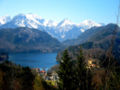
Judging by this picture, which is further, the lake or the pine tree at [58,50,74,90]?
the lake

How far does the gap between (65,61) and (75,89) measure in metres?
2.33

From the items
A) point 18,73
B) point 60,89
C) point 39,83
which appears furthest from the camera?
point 18,73

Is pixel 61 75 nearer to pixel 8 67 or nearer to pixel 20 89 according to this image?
pixel 20 89

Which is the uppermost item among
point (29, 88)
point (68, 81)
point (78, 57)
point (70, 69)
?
point (78, 57)

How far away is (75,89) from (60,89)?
46.4 inches

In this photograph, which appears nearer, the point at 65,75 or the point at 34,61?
the point at 65,75

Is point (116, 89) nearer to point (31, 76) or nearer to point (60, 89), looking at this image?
point (60, 89)

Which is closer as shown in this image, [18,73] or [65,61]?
[65,61]

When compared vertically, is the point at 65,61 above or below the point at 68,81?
above

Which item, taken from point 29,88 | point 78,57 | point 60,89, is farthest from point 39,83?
point 78,57

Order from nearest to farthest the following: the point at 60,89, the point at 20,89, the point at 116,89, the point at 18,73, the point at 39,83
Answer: the point at 116,89
the point at 60,89
the point at 20,89
the point at 39,83
the point at 18,73

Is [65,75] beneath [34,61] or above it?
above

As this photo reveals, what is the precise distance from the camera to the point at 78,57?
13680 millimetres

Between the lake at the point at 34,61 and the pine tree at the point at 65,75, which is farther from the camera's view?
the lake at the point at 34,61
